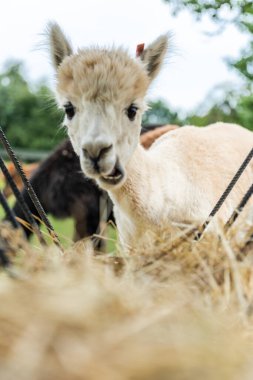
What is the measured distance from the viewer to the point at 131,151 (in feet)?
10.8

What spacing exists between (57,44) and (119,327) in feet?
8.82

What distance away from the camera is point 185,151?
12.7 feet

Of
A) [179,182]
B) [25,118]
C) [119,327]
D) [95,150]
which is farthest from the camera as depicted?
[25,118]

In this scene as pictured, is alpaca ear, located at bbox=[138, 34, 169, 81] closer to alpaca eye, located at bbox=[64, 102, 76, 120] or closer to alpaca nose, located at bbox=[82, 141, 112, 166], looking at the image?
alpaca eye, located at bbox=[64, 102, 76, 120]

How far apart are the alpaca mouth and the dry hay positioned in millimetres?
1408

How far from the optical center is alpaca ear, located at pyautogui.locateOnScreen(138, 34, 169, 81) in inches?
142

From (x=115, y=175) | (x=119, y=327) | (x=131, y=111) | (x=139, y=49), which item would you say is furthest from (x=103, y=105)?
(x=119, y=327)

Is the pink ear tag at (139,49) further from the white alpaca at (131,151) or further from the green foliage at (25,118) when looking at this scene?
the green foliage at (25,118)

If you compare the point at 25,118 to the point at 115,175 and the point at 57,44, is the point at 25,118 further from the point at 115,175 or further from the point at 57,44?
the point at 115,175

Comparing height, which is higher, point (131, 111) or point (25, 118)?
point (131, 111)

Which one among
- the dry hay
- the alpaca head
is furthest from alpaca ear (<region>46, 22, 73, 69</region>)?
the dry hay

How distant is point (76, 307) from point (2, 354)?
6.7 inches

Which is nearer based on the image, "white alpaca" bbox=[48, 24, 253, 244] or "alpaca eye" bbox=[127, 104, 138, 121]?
"white alpaca" bbox=[48, 24, 253, 244]

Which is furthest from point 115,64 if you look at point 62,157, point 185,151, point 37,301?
point 62,157
